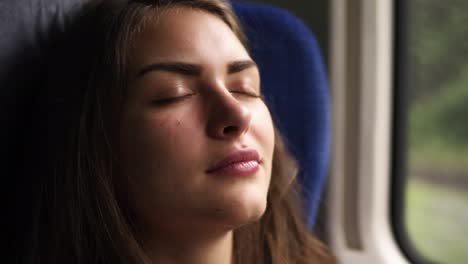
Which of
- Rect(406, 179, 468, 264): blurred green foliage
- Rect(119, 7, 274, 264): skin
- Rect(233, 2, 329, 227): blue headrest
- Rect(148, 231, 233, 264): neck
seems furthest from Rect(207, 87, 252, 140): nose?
Rect(406, 179, 468, 264): blurred green foliage

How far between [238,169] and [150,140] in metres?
0.13

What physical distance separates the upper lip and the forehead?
143mm

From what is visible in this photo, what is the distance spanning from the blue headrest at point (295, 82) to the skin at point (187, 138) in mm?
321

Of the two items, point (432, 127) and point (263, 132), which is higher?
point (263, 132)

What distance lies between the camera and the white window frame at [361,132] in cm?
147

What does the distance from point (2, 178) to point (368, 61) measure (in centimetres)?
100

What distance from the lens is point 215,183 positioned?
0.75m

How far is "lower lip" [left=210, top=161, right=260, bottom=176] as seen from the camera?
75 centimetres

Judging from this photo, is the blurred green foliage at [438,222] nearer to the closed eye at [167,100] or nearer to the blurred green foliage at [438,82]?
the blurred green foliage at [438,82]

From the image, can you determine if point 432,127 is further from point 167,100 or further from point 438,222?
point 167,100

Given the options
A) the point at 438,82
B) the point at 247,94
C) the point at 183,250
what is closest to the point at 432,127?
the point at 438,82

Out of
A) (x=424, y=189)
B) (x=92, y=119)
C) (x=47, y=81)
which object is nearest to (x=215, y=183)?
(x=92, y=119)

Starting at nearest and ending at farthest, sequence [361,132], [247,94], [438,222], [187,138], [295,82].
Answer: [187,138] → [247,94] → [295,82] → [361,132] → [438,222]

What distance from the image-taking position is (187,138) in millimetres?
750
